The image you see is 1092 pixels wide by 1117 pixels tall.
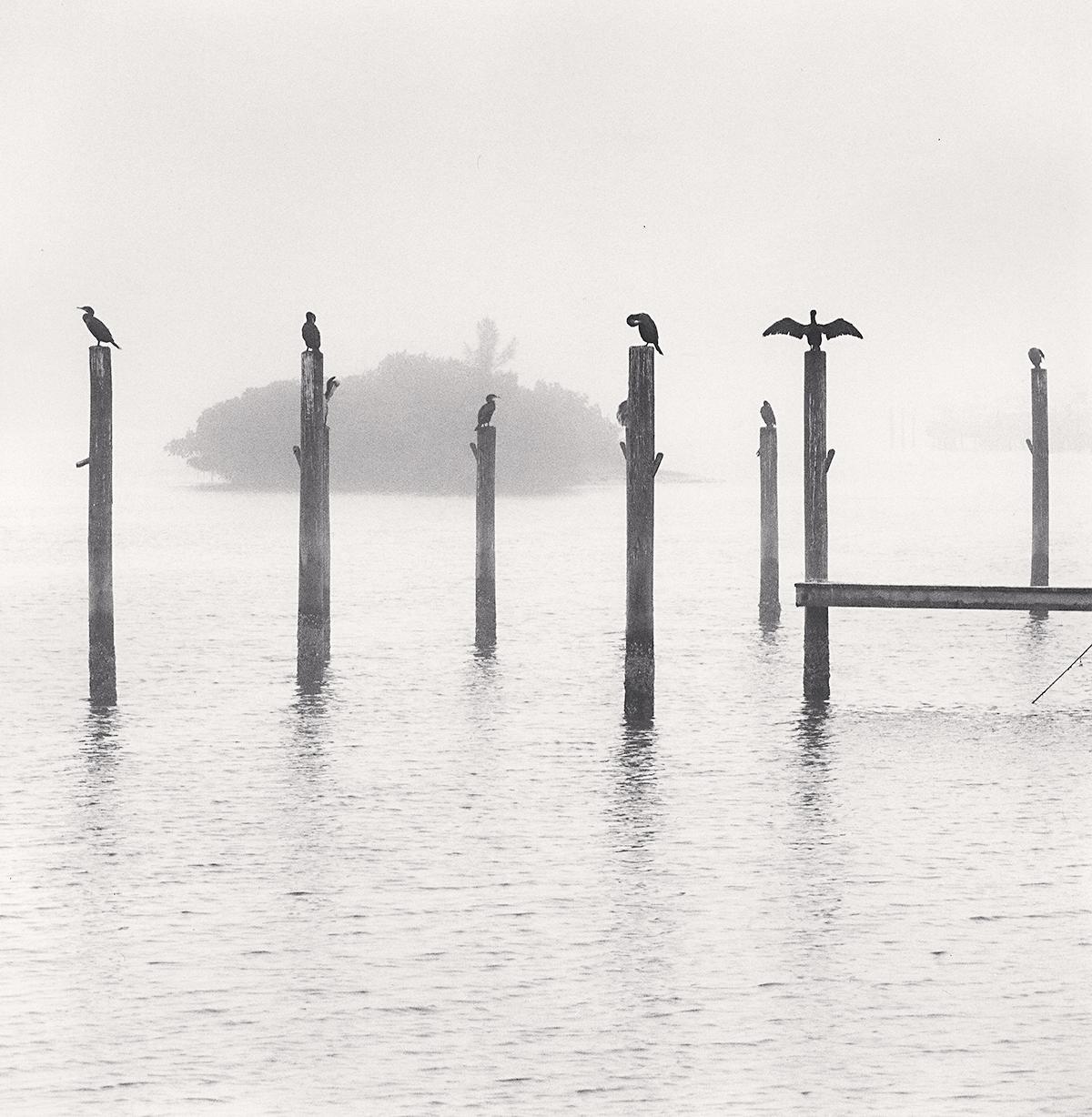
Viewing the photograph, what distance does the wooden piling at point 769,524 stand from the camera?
30.2 m

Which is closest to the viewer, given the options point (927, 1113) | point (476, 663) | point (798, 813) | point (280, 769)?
point (927, 1113)

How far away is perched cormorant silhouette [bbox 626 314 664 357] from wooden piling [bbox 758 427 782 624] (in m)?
11.3

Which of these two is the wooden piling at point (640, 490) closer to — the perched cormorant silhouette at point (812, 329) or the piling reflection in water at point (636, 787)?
the piling reflection in water at point (636, 787)

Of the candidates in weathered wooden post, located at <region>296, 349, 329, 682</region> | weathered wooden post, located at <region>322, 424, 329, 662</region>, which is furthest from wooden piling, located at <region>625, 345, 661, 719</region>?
weathered wooden post, located at <region>322, 424, 329, 662</region>

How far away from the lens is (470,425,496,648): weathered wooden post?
1043 inches

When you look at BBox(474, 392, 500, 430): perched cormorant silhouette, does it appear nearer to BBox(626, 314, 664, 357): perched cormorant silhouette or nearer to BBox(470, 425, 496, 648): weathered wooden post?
BBox(470, 425, 496, 648): weathered wooden post

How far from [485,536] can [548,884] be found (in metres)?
15.1

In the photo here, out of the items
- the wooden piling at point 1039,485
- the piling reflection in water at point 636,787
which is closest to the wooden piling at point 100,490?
the piling reflection in water at point 636,787

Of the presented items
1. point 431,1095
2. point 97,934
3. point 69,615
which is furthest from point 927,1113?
point 69,615

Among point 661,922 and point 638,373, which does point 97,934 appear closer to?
point 661,922

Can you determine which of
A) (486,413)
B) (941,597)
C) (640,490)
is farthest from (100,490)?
(486,413)

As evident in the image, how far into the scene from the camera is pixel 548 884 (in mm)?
11828

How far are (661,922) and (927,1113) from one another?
3336 mm

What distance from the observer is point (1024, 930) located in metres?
10.4
